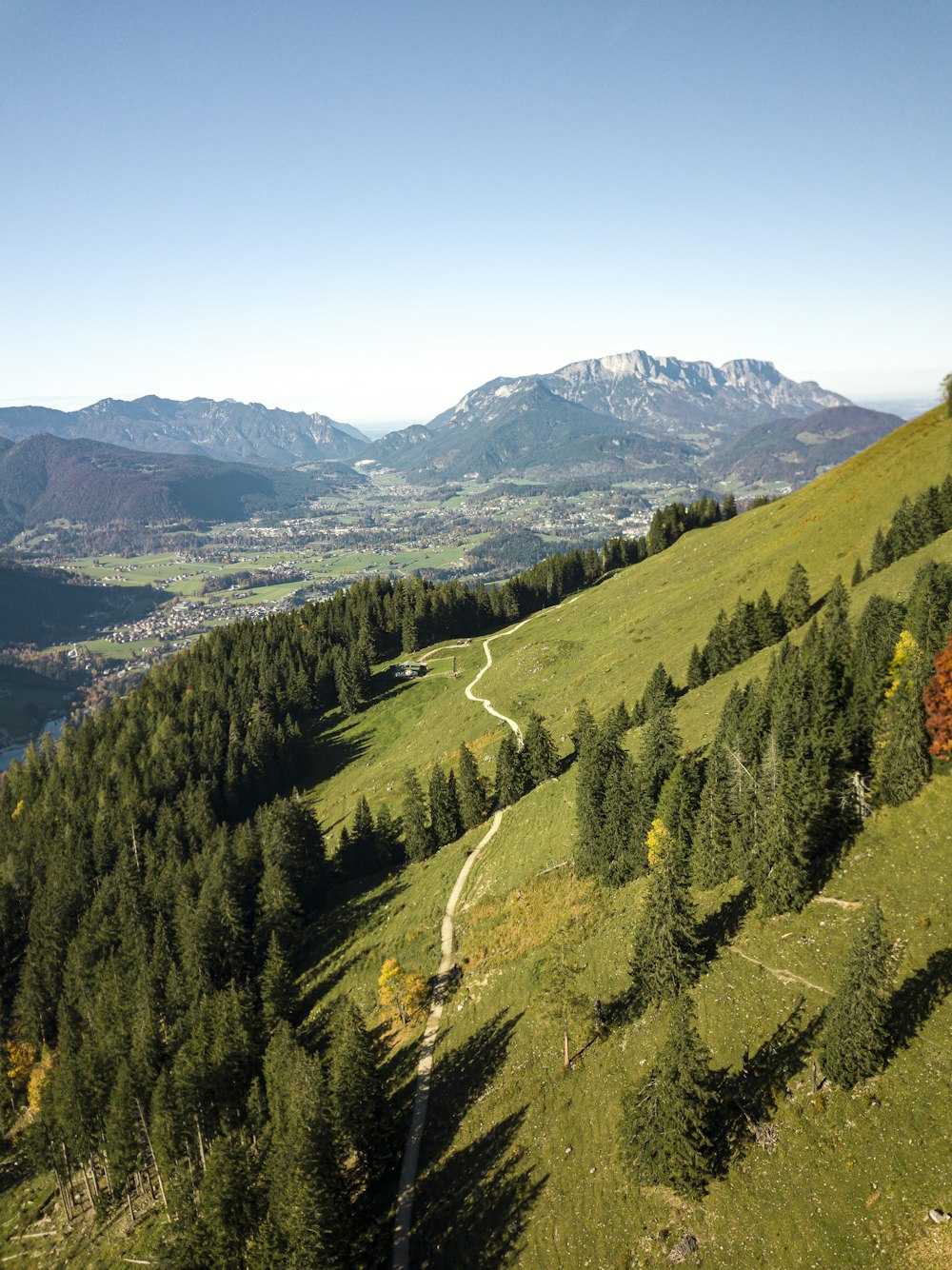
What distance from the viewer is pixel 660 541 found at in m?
168

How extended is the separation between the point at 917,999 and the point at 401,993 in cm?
3745

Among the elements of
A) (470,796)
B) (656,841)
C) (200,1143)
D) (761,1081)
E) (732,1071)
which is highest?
(656,841)

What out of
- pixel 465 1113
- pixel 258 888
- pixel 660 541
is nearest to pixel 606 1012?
pixel 465 1113

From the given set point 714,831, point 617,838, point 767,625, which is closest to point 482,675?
point 767,625

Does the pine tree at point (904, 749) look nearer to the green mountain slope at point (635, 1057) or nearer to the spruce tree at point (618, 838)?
the green mountain slope at point (635, 1057)

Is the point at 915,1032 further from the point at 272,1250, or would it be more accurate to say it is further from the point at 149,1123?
the point at 149,1123

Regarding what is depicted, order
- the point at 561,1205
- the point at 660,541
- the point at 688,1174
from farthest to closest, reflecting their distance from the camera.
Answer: the point at 660,541
the point at 561,1205
the point at 688,1174

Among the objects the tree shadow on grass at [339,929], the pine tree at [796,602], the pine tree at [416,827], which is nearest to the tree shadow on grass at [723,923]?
the tree shadow on grass at [339,929]

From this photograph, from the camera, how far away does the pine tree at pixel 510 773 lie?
7719 cm

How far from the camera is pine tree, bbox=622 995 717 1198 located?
91.7ft

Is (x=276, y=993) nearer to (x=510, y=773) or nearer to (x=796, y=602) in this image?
(x=510, y=773)

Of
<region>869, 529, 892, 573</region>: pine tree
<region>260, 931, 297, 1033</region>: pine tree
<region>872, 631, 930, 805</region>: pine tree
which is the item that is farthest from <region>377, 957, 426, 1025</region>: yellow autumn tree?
<region>869, 529, 892, 573</region>: pine tree

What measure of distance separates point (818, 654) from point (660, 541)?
120 metres

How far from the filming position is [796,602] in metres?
79.6
